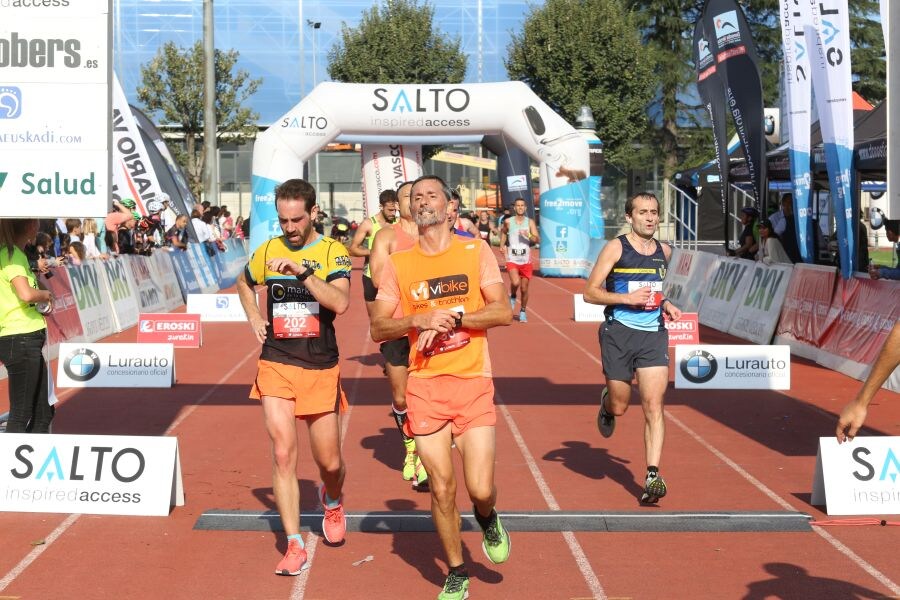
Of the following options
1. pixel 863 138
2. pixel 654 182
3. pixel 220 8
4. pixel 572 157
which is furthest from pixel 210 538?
pixel 220 8

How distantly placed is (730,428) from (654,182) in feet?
148

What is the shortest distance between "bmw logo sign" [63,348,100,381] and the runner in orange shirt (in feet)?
Result: 25.4

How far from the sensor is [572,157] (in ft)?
93.5

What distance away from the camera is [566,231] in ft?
98.0

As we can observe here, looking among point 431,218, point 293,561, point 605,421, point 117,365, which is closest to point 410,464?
point 605,421

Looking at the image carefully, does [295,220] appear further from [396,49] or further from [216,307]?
[396,49]

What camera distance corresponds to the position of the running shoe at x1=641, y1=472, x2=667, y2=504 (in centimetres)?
731

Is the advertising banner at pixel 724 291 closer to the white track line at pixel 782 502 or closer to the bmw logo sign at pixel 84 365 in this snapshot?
the white track line at pixel 782 502

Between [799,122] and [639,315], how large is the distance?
9.77 metres

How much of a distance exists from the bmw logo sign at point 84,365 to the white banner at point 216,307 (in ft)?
24.3

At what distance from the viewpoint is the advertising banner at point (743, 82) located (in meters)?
18.8

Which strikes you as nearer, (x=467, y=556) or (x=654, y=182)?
(x=467, y=556)

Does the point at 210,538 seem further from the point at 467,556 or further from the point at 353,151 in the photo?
the point at 353,151

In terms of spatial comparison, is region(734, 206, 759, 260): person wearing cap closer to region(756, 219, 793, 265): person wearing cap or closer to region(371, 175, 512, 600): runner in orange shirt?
region(756, 219, 793, 265): person wearing cap
